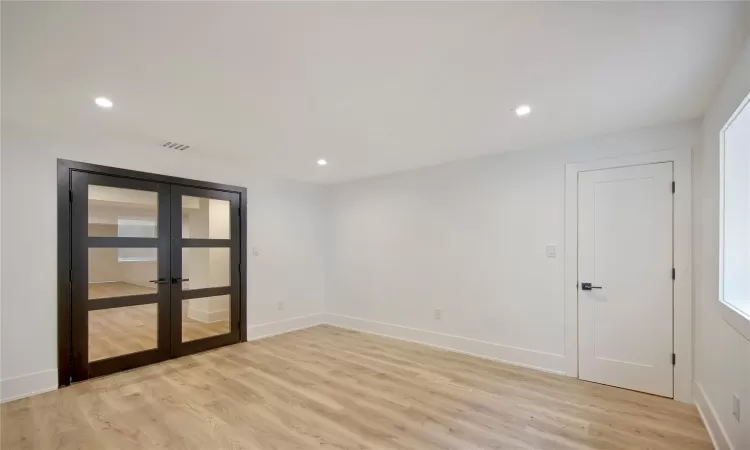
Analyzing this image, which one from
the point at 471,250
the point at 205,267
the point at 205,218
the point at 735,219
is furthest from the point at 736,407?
the point at 205,218

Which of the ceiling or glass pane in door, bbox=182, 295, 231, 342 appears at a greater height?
the ceiling

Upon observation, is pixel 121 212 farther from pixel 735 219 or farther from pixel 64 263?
pixel 735 219

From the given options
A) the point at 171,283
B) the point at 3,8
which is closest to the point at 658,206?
the point at 3,8

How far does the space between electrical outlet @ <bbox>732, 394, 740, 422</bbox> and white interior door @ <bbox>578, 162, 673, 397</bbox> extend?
1.19 meters

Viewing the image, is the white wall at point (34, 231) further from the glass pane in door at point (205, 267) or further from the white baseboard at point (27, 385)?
the glass pane in door at point (205, 267)

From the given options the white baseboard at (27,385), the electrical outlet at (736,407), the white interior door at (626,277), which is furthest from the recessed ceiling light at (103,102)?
the electrical outlet at (736,407)

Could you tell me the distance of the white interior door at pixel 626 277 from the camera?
3.10 m

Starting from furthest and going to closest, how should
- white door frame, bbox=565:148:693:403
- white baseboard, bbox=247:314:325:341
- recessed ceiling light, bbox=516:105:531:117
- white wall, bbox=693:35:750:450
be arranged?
white baseboard, bbox=247:314:325:341
white door frame, bbox=565:148:693:403
recessed ceiling light, bbox=516:105:531:117
white wall, bbox=693:35:750:450

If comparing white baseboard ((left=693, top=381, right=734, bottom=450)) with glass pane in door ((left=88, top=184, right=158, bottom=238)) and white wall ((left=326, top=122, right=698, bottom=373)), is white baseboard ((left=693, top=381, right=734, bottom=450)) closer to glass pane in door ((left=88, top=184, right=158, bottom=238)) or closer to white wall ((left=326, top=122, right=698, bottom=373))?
white wall ((left=326, top=122, right=698, bottom=373))

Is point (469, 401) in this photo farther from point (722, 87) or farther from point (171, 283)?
point (171, 283)

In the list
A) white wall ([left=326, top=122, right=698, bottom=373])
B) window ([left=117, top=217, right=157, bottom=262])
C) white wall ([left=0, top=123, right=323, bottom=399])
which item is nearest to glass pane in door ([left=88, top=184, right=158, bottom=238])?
window ([left=117, top=217, right=157, bottom=262])

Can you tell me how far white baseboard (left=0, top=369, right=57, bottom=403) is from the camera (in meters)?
2.98

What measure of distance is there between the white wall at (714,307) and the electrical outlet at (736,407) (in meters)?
0.03

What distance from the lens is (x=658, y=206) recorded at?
3.13 metres
